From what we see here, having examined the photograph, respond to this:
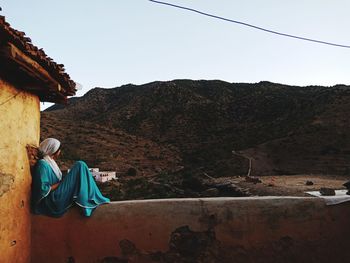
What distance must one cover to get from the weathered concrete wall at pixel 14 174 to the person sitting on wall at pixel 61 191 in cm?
11

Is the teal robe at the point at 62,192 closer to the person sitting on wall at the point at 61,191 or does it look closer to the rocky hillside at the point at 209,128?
the person sitting on wall at the point at 61,191

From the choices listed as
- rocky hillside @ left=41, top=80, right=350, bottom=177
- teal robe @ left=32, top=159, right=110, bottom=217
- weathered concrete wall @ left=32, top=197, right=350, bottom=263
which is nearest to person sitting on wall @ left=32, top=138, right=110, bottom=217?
teal robe @ left=32, top=159, right=110, bottom=217

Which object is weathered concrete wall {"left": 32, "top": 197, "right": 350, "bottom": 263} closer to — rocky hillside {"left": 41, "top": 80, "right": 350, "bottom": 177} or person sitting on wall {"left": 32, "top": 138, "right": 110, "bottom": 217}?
person sitting on wall {"left": 32, "top": 138, "right": 110, "bottom": 217}

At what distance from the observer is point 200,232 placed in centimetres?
418

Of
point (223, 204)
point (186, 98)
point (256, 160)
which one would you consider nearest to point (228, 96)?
point (186, 98)

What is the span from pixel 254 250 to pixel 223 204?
57 centimetres

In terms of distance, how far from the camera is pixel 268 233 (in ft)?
13.5

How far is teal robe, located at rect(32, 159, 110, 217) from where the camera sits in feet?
13.6

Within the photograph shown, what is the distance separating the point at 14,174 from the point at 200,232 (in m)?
1.99

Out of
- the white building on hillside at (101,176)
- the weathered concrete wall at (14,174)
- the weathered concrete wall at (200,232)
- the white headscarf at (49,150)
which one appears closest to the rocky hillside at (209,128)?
the white building on hillside at (101,176)

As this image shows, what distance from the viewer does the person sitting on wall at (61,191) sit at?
414 centimetres

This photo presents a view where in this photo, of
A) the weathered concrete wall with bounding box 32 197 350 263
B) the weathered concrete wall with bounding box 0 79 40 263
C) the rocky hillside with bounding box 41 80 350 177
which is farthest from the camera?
the rocky hillside with bounding box 41 80 350 177

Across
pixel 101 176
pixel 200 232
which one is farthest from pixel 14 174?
pixel 101 176

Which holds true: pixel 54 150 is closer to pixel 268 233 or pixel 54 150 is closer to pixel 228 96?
pixel 268 233
